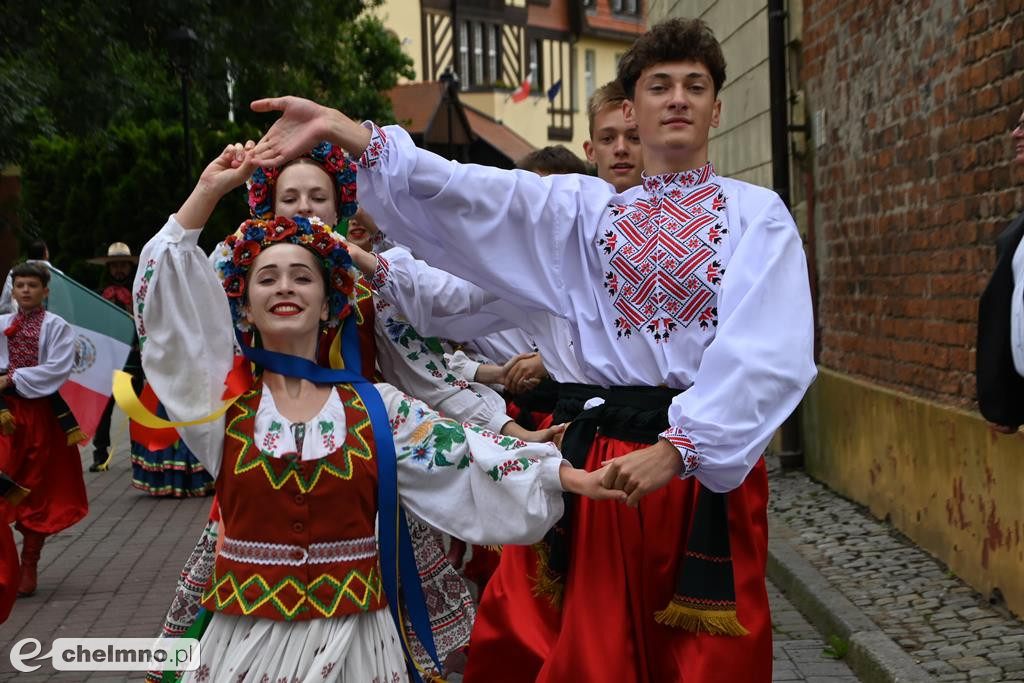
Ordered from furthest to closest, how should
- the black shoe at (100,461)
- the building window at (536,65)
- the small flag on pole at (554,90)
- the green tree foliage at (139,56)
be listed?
the building window at (536,65)
the small flag on pole at (554,90)
the black shoe at (100,461)
the green tree foliage at (139,56)

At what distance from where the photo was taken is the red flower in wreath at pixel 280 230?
3.95 metres

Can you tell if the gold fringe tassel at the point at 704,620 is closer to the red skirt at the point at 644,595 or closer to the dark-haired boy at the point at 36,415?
the red skirt at the point at 644,595

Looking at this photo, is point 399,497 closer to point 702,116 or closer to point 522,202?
point 522,202

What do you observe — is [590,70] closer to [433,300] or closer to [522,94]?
[522,94]

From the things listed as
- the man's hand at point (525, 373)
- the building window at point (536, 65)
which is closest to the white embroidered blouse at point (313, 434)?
the man's hand at point (525, 373)

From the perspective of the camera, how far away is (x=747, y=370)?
11.5ft

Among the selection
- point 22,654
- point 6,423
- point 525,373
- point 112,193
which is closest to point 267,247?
point 525,373

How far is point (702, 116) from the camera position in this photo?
4055 mm

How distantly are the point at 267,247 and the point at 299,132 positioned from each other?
0.40m

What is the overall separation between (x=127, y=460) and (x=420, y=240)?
11535mm

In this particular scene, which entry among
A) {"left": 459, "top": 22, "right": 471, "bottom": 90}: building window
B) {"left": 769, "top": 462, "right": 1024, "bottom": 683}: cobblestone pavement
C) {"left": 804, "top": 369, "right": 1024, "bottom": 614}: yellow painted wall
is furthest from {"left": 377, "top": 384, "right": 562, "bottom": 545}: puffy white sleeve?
{"left": 459, "top": 22, "right": 471, "bottom": 90}: building window

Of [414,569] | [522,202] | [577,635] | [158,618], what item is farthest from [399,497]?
[158,618]

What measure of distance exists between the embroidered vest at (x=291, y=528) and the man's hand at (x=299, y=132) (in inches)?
27.3

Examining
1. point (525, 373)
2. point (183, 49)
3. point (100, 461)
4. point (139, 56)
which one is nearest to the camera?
point (525, 373)
